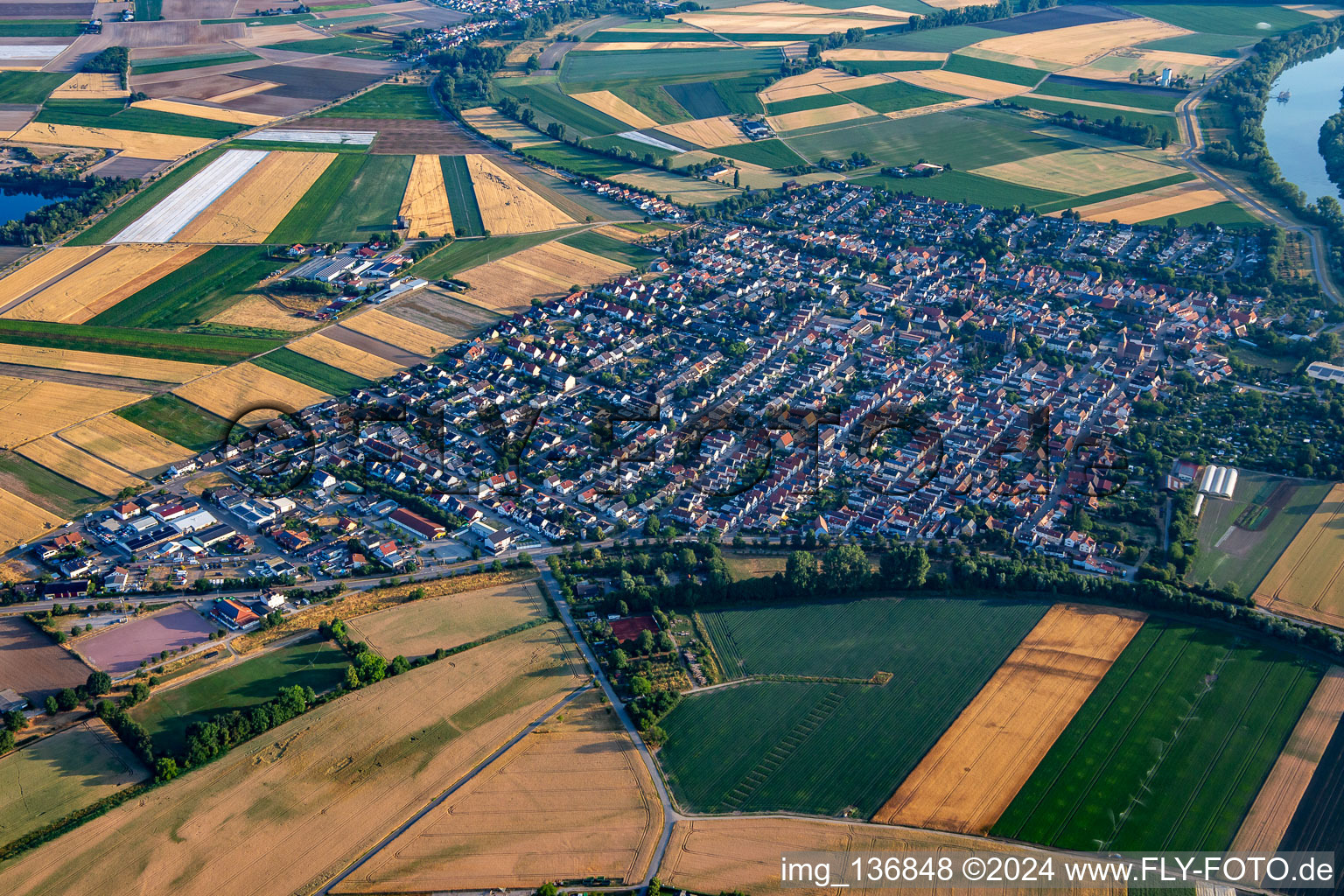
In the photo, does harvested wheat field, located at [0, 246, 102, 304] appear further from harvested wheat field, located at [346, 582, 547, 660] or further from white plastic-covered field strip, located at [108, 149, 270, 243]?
harvested wheat field, located at [346, 582, 547, 660]

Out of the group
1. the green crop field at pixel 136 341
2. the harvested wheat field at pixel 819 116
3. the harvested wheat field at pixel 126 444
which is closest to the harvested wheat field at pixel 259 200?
the green crop field at pixel 136 341

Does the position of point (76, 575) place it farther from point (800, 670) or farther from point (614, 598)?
point (800, 670)

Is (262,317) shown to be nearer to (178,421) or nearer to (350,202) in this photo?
(178,421)

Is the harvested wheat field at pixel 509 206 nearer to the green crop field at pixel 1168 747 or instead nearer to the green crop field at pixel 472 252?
the green crop field at pixel 472 252

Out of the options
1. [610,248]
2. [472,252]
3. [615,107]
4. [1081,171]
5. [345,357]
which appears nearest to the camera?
[345,357]

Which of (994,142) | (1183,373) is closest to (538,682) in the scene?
(1183,373)

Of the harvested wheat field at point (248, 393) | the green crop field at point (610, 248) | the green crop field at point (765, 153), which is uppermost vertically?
the green crop field at point (765, 153)

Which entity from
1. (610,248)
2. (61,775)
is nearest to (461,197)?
(610,248)
